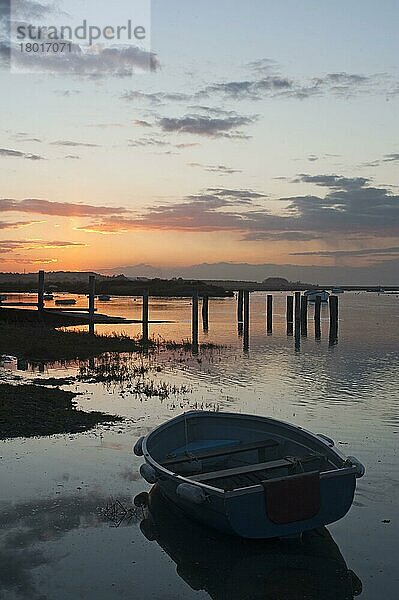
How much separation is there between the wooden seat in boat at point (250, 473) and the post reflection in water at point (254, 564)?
703 millimetres

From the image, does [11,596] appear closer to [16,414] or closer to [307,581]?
[307,581]

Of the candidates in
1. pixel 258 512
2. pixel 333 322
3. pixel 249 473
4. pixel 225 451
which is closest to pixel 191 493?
pixel 258 512

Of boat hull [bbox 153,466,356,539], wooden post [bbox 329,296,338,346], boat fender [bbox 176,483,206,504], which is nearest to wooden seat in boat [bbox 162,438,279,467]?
boat hull [bbox 153,466,356,539]

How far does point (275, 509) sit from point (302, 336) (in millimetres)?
35533

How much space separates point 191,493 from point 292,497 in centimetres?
124

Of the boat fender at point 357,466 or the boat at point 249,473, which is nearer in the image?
the boat at point 249,473

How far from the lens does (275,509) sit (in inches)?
321

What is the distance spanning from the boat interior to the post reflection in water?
847 mm

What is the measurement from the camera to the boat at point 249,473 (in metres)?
8.13

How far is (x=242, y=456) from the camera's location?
11047 mm

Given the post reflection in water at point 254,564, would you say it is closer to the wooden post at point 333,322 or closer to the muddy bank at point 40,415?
the muddy bank at point 40,415

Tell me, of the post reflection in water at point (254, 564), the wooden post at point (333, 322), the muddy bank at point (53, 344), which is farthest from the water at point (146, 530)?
the wooden post at point (333, 322)

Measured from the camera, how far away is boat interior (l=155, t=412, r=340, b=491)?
9.69 meters

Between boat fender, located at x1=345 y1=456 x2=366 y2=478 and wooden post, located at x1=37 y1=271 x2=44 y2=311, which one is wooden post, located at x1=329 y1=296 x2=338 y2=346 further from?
boat fender, located at x1=345 y1=456 x2=366 y2=478
